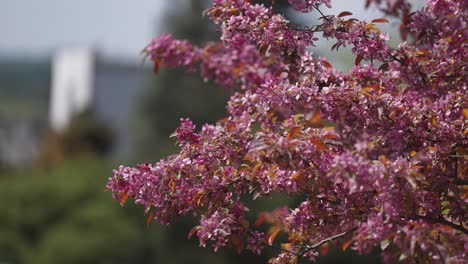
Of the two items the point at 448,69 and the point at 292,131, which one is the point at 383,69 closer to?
the point at 448,69

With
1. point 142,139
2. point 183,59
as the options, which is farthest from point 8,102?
point 183,59

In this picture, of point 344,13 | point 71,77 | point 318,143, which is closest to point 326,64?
point 344,13

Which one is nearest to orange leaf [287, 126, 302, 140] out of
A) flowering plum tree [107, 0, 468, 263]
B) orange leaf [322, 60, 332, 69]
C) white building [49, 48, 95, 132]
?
flowering plum tree [107, 0, 468, 263]

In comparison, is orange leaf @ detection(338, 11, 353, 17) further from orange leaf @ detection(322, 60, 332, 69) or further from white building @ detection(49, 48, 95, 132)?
white building @ detection(49, 48, 95, 132)

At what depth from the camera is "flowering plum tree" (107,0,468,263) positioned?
6.86 feet

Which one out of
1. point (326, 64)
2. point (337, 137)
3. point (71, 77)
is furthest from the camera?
point (71, 77)

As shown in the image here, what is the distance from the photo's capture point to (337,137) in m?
2.19

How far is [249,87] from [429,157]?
1102mm

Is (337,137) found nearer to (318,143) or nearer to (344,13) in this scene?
(318,143)

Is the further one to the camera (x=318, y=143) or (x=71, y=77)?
(x=71, y=77)

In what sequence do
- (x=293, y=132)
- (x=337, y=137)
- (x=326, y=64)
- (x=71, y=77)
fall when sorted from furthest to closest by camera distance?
(x=71, y=77) < (x=326, y=64) < (x=337, y=137) < (x=293, y=132)

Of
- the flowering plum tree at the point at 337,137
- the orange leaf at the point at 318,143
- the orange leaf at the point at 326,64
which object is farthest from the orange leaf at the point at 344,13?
the orange leaf at the point at 318,143

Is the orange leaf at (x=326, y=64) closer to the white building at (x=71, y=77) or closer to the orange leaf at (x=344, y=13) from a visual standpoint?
the orange leaf at (x=344, y=13)

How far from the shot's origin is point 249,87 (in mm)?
A: 3131
